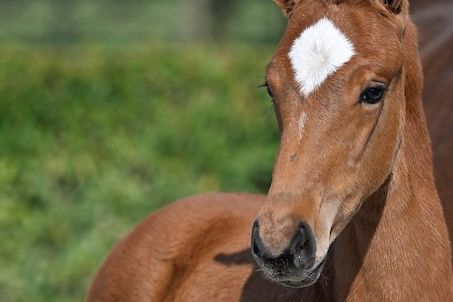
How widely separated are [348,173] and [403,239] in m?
0.45

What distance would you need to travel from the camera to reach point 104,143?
8.41 metres

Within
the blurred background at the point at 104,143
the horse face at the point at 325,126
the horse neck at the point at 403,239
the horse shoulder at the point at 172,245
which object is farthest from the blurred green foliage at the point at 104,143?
the horse face at the point at 325,126

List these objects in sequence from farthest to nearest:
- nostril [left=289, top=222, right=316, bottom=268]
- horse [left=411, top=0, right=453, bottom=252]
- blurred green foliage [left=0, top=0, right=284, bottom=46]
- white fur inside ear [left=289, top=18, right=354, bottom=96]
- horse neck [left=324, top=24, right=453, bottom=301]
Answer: blurred green foliage [left=0, top=0, right=284, bottom=46] < horse [left=411, top=0, right=453, bottom=252] < horse neck [left=324, top=24, right=453, bottom=301] < white fur inside ear [left=289, top=18, right=354, bottom=96] < nostril [left=289, top=222, right=316, bottom=268]

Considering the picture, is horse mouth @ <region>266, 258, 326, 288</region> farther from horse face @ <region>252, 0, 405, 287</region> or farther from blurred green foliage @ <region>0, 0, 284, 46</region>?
blurred green foliage @ <region>0, 0, 284, 46</region>

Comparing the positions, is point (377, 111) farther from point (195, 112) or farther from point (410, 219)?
point (195, 112)

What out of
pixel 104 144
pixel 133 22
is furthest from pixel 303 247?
pixel 133 22

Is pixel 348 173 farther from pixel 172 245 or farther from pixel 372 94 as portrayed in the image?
pixel 172 245

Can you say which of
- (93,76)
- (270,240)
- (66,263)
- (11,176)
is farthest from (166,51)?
(270,240)

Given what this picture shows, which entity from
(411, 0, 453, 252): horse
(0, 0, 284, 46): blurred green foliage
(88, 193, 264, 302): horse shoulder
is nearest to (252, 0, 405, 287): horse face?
(88, 193, 264, 302): horse shoulder

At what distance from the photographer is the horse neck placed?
3.74 m

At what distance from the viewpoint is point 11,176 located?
26.1ft

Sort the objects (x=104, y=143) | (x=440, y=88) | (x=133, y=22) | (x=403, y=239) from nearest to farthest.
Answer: (x=403, y=239)
(x=440, y=88)
(x=104, y=143)
(x=133, y=22)

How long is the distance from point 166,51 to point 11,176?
75.8 inches

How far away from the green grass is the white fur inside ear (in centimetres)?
407
